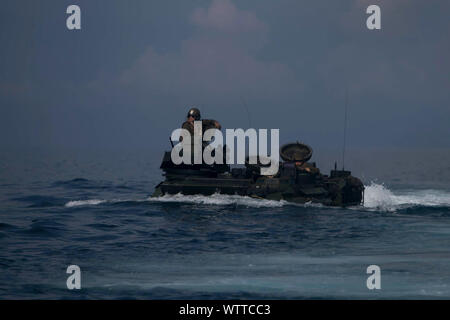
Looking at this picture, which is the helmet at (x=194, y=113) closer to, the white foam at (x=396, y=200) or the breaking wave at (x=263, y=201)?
the breaking wave at (x=263, y=201)

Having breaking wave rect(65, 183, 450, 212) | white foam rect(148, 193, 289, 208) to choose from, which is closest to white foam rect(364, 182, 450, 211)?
breaking wave rect(65, 183, 450, 212)

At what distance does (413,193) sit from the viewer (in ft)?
172

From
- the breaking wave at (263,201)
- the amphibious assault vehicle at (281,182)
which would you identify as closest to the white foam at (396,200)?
the breaking wave at (263,201)

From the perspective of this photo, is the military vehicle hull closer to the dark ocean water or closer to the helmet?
the dark ocean water

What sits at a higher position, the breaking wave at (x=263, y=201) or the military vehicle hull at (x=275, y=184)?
the military vehicle hull at (x=275, y=184)

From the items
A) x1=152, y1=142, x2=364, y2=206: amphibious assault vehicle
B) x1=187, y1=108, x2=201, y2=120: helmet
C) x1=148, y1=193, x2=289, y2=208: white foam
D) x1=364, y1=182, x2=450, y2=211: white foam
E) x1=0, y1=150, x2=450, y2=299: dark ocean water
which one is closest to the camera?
x1=0, y1=150, x2=450, y2=299: dark ocean water

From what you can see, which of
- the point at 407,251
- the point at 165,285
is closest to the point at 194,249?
the point at 165,285

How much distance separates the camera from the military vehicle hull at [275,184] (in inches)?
1455

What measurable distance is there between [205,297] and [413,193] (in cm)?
3852

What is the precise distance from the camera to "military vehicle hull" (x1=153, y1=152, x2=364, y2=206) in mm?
36969

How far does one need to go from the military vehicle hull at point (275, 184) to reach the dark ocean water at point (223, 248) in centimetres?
69
